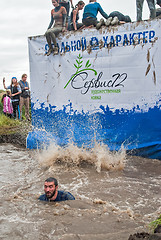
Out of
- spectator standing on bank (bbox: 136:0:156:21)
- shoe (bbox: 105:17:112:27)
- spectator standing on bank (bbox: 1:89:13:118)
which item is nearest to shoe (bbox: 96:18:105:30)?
shoe (bbox: 105:17:112:27)

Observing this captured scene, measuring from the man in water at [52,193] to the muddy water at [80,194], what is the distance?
0.12 m

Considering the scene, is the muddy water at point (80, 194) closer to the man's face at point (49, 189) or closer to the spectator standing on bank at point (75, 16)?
the man's face at point (49, 189)

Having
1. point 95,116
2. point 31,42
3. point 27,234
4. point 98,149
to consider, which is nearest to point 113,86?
point 95,116

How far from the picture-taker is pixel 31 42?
9180mm

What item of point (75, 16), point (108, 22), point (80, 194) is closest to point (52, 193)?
point (80, 194)

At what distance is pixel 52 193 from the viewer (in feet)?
16.0

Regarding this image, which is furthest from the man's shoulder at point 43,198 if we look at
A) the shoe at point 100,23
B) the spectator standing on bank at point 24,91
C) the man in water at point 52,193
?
the spectator standing on bank at point 24,91

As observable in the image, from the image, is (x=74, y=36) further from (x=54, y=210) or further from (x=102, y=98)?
(x=54, y=210)

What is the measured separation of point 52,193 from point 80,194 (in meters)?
0.72

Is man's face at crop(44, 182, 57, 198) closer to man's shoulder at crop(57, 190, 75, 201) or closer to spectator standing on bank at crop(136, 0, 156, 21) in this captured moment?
man's shoulder at crop(57, 190, 75, 201)

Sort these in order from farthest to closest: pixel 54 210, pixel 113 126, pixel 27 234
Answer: pixel 113 126 → pixel 54 210 → pixel 27 234

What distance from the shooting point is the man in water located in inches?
192

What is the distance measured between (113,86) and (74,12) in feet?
8.78

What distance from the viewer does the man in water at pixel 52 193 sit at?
4867 millimetres
